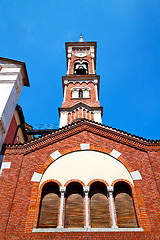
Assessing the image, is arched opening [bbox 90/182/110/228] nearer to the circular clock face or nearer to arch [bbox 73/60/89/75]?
arch [bbox 73/60/89/75]

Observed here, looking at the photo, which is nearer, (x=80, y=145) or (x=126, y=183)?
(x=126, y=183)

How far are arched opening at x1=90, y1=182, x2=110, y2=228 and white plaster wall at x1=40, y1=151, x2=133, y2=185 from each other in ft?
1.58

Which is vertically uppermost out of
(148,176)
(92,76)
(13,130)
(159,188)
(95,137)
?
(92,76)

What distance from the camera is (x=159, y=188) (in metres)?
10.3

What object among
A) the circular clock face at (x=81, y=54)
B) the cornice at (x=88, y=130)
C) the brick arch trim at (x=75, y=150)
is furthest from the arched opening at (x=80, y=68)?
the brick arch trim at (x=75, y=150)

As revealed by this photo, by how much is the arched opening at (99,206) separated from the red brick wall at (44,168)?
818mm

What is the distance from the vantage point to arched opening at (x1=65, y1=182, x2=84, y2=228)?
385 inches

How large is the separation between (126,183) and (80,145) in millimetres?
3249

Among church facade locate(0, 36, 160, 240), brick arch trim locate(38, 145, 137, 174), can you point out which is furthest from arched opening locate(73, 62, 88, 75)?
brick arch trim locate(38, 145, 137, 174)

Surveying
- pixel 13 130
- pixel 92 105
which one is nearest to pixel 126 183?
pixel 13 130

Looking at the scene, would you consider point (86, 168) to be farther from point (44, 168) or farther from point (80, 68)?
point (80, 68)

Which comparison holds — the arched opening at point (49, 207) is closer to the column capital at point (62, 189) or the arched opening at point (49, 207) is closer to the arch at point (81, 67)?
the column capital at point (62, 189)

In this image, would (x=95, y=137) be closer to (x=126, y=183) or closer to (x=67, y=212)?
(x=126, y=183)

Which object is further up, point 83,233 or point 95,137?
point 95,137
